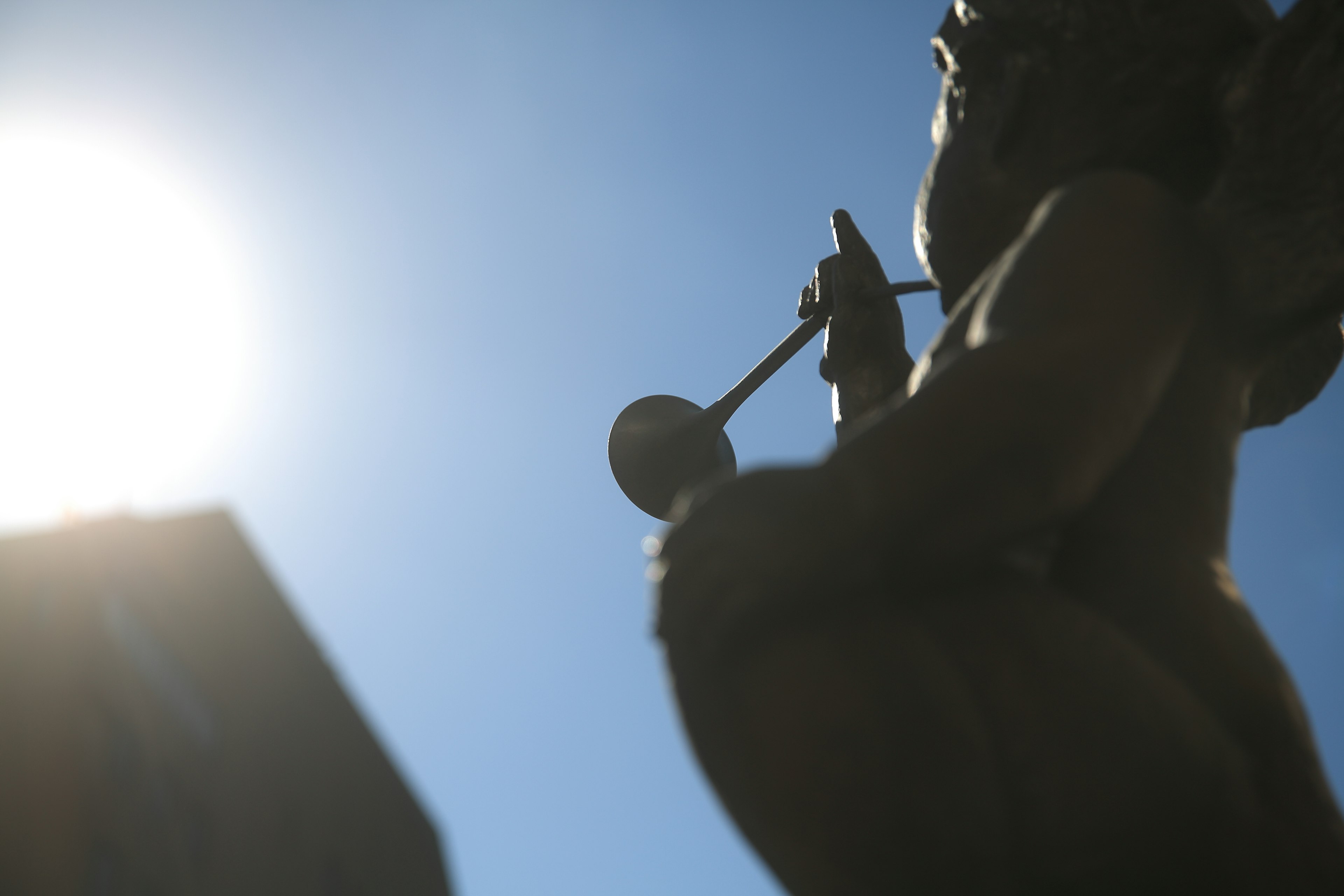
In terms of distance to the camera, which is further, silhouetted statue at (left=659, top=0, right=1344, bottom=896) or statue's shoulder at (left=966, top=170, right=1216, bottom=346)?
statue's shoulder at (left=966, top=170, right=1216, bottom=346)

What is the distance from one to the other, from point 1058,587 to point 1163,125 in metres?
0.59

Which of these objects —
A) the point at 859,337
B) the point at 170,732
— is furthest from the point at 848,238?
the point at 170,732

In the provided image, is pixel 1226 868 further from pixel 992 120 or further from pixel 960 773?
pixel 992 120

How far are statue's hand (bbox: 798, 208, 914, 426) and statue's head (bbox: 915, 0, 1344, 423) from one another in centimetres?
38

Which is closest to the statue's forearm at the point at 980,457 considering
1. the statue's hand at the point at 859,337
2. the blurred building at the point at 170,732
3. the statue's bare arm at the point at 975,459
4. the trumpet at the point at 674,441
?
the statue's bare arm at the point at 975,459

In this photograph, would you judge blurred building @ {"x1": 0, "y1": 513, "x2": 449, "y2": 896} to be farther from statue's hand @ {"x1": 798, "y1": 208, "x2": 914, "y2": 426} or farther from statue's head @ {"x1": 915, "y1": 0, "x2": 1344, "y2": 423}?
statue's head @ {"x1": 915, "y1": 0, "x2": 1344, "y2": 423}

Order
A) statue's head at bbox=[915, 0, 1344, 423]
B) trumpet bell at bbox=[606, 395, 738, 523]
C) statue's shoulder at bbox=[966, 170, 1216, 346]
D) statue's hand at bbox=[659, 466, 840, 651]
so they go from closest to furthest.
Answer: statue's hand at bbox=[659, 466, 840, 651], statue's shoulder at bbox=[966, 170, 1216, 346], statue's head at bbox=[915, 0, 1344, 423], trumpet bell at bbox=[606, 395, 738, 523]

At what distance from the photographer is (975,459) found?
0.93 m

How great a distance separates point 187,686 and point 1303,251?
17.9 m

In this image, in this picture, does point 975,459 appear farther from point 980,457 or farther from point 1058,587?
point 1058,587

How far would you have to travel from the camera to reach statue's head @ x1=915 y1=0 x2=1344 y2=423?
1187 millimetres

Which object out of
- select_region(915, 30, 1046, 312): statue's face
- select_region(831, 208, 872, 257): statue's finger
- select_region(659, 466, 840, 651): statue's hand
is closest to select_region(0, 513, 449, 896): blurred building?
select_region(831, 208, 872, 257): statue's finger

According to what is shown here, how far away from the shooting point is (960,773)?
0.87m

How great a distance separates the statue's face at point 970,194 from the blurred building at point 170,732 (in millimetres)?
13568
